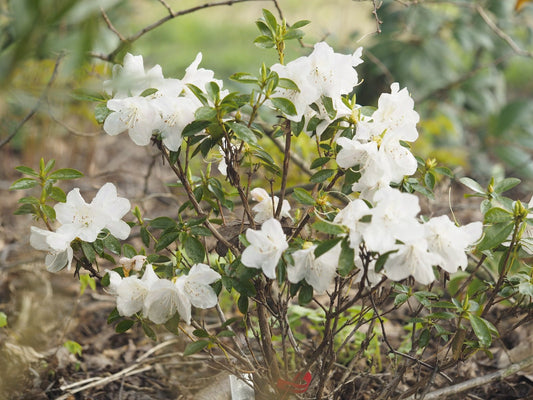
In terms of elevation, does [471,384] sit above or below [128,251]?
below

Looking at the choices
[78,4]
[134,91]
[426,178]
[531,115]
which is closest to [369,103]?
[531,115]

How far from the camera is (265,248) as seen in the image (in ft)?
3.87

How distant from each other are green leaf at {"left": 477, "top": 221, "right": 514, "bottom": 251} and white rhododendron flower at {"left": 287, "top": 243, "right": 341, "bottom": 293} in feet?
1.14

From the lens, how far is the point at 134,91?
1.30 metres

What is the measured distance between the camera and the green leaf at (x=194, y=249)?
1345 millimetres

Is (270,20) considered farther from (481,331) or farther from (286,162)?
(481,331)

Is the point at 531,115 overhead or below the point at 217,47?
overhead

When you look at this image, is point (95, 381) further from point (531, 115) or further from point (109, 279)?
point (531, 115)

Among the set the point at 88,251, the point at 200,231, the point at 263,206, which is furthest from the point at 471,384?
the point at 88,251

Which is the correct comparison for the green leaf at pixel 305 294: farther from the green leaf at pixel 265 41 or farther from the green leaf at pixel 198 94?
the green leaf at pixel 265 41

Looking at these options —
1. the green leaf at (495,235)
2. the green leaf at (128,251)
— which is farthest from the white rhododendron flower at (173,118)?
the green leaf at (495,235)

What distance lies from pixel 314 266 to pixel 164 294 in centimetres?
32

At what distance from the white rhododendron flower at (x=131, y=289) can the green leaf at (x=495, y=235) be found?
71 cm

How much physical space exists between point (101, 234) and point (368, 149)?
2.09 feet
